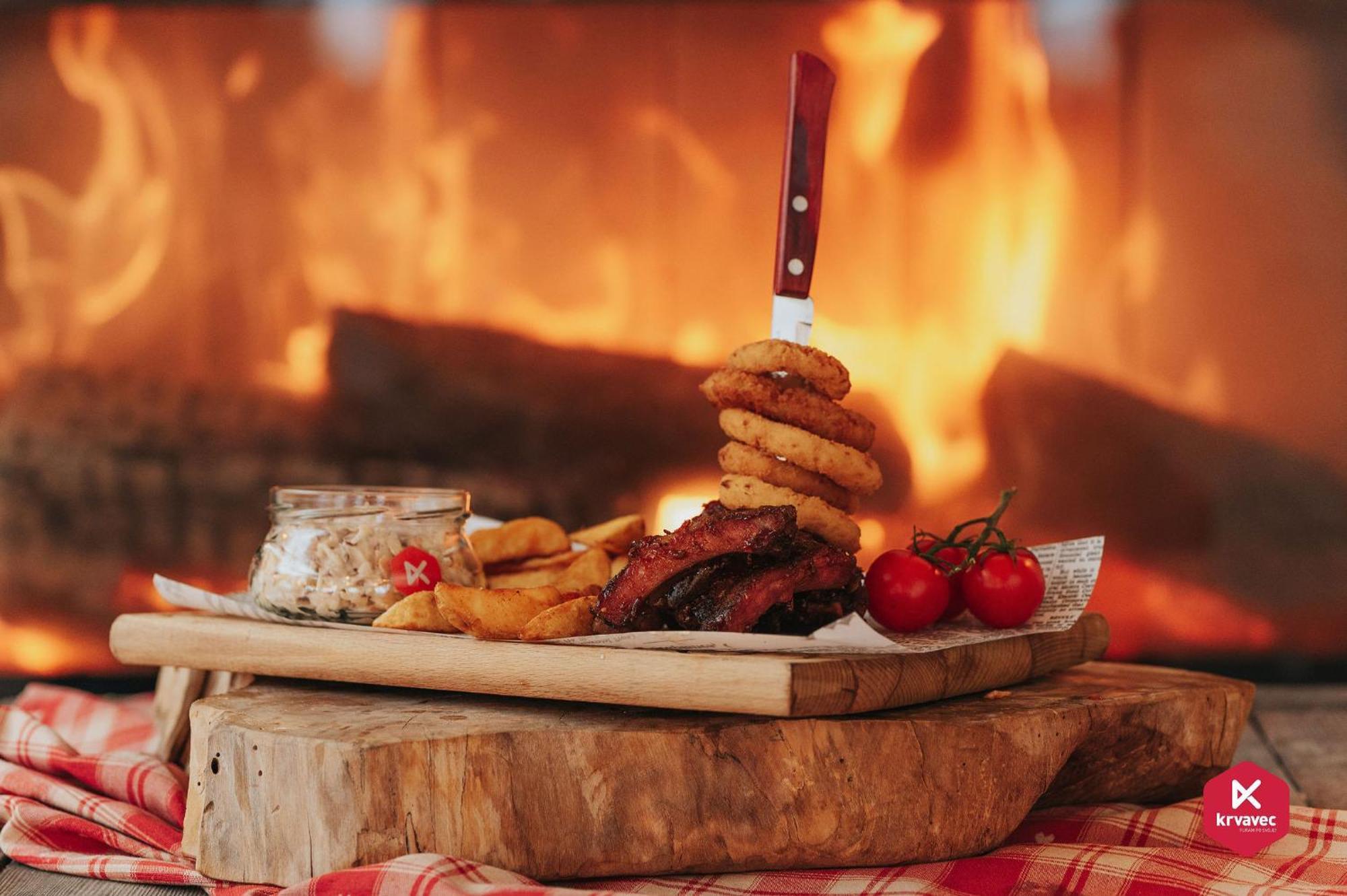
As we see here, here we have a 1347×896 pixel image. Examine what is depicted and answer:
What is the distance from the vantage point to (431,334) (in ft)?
16.4

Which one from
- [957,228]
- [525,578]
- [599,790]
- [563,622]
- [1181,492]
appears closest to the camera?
[599,790]

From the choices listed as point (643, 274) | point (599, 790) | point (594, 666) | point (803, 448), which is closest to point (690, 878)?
point (599, 790)

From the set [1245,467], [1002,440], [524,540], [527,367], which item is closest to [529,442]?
[527,367]

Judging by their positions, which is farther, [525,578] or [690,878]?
[525,578]

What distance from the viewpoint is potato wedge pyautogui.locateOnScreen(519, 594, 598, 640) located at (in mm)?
2121

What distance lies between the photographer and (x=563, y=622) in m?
2.14

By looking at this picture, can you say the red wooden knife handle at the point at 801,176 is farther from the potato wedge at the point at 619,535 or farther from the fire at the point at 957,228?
the fire at the point at 957,228

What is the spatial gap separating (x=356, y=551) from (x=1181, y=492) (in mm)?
3636

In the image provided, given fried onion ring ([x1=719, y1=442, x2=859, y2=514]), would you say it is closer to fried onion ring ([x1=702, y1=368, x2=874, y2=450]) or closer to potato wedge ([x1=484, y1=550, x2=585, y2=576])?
fried onion ring ([x1=702, y1=368, x2=874, y2=450])

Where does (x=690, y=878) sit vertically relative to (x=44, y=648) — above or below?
above

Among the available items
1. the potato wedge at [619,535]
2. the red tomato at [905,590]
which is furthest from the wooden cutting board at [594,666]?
the potato wedge at [619,535]

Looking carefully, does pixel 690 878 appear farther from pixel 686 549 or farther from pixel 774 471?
pixel 774 471

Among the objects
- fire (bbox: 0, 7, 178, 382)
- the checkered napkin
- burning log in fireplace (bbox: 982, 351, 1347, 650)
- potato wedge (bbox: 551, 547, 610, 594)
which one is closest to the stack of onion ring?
potato wedge (bbox: 551, 547, 610, 594)

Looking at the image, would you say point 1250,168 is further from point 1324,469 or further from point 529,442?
point 529,442
